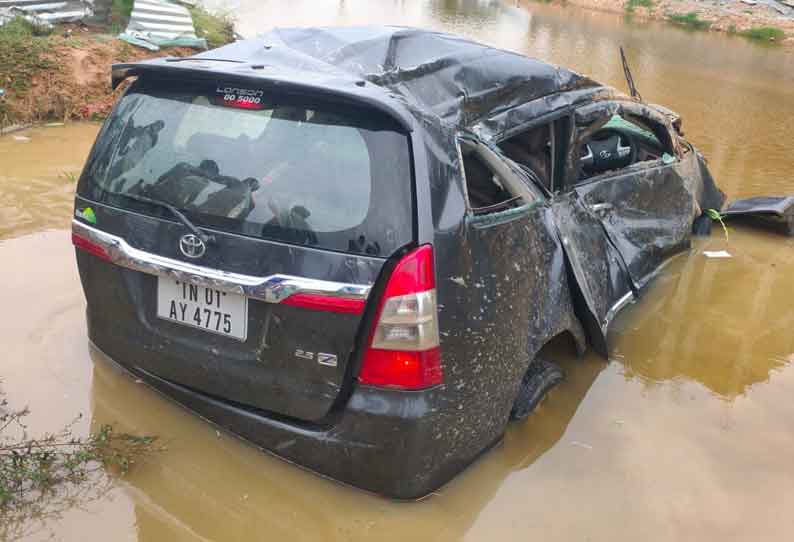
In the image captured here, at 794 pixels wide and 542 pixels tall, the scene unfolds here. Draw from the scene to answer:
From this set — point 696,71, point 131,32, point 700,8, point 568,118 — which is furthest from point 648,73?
point 700,8

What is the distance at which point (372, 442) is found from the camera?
2.63 m

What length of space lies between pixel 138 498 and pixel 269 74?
1.66 metres

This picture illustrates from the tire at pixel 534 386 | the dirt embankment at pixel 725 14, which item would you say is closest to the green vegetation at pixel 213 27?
the tire at pixel 534 386

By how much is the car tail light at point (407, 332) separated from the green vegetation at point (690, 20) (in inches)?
1197

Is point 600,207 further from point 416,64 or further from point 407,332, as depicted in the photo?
point 407,332

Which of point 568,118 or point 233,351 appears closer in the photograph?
point 233,351

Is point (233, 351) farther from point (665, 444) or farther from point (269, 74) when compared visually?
point (665, 444)

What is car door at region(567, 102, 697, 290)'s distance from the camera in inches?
164

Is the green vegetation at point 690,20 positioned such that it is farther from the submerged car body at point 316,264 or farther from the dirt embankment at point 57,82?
the submerged car body at point 316,264

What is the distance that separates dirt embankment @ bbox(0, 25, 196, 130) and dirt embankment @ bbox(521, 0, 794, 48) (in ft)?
77.6

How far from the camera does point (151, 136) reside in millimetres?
2957

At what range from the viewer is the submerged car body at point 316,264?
2551 mm

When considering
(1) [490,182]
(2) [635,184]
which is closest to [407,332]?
(1) [490,182]

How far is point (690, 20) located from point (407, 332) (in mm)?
31365
